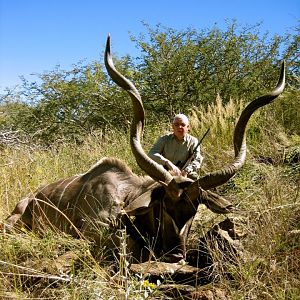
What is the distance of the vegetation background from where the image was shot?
303 centimetres

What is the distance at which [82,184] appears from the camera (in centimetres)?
479

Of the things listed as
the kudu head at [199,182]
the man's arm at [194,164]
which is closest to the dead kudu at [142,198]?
the kudu head at [199,182]

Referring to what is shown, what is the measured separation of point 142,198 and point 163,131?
4.07m

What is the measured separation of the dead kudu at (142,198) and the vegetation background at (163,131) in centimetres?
25

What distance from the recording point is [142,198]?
378 cm

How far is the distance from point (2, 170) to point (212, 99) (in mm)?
5523

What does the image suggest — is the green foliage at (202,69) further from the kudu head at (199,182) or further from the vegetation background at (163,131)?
the kudu head at (199,182)

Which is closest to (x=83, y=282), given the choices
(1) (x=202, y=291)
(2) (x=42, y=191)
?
(1) (x=202, y=291)

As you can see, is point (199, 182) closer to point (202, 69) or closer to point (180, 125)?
point (180, 125)

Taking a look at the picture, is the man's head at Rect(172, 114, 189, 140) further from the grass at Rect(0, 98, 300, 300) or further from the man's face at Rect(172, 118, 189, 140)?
the grass at Rect(0, 98, 300, 300)

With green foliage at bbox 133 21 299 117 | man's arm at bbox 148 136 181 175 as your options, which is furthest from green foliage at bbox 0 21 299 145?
man's arm at bbox 148 136 181 175

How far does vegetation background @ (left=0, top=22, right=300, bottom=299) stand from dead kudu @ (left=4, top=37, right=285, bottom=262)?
25cm

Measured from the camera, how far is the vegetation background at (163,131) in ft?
9.95

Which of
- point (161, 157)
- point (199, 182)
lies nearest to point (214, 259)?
point (199, 182)
